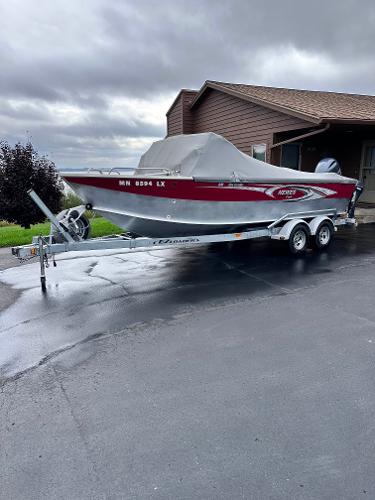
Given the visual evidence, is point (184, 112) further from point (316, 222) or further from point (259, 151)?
point (316, 222)

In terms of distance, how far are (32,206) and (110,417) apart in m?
11.0

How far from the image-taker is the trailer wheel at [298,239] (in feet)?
27.4

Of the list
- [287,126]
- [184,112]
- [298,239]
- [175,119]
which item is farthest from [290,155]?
[175,119]

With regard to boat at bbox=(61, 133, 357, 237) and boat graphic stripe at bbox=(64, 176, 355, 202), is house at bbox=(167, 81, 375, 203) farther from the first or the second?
boat at bbox=(61, 133, 357, 237)

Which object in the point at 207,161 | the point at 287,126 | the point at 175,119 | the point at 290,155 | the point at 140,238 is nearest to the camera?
the point at 140,238

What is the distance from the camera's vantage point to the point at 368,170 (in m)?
14.9

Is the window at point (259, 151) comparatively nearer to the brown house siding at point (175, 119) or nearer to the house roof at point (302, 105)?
the house roof at point (302, 105)

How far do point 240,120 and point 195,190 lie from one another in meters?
9.08

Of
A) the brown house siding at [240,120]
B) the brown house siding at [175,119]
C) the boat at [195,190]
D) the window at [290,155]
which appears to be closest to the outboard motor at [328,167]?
the boat at [195,190]

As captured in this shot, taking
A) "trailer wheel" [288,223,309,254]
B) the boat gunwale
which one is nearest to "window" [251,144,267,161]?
the boat gunwale

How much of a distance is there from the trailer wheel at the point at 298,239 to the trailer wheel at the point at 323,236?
321mm

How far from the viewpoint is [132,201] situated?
6359 millimetres

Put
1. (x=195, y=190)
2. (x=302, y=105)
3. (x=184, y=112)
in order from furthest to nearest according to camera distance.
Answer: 1. (x=184, y=112)
2. (x=302, y=105)
3. (x=195, y=190)

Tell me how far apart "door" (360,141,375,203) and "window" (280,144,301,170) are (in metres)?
2.70
